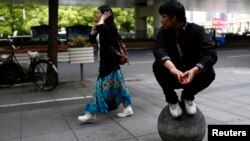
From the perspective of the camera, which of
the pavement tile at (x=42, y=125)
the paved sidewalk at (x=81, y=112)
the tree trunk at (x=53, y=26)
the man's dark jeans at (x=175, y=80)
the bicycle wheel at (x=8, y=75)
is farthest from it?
the tree trunk at (x=53, y=26)

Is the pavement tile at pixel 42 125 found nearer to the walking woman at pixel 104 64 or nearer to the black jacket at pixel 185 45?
the walking woman at pixel 104 64

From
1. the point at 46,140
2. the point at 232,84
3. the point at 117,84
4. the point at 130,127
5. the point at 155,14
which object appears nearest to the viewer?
the point at 46,140

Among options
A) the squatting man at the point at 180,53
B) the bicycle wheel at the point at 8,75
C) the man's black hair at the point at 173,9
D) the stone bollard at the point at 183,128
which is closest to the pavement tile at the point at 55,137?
the stone bollard at the point at 183,128

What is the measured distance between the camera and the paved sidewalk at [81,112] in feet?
13.9

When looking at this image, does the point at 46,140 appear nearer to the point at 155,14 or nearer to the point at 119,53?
the point at 119,53

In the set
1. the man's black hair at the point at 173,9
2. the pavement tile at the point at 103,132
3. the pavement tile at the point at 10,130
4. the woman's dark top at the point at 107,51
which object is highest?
the man's black hair at the point at 173,9

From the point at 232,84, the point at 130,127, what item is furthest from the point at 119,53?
the point at 232,84

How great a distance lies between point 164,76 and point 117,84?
1774 millimetres

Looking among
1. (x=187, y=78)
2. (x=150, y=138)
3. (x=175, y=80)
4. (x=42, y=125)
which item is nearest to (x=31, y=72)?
(x=42, y=125)

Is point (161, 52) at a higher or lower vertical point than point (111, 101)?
higher

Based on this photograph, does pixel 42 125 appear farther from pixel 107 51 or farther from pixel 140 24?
pixel 140 24

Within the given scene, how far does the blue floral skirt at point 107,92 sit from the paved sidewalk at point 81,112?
0.90 ft

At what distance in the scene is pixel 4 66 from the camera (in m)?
8.19

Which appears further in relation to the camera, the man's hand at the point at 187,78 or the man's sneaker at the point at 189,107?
the man's sneaker at the point at 189,107
